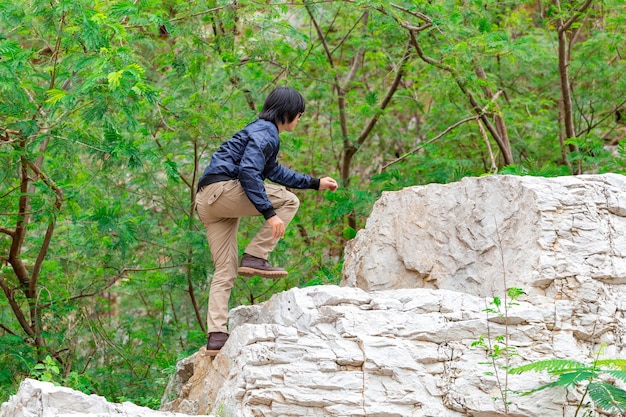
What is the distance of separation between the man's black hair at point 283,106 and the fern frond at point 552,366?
91.8 inches

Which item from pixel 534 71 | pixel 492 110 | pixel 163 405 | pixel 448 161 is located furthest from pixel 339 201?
pixel 534 71

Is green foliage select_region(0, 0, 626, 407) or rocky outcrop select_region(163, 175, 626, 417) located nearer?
rocky outcrop select_region(163, 175, 626, 417)

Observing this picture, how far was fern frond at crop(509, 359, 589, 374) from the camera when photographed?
14.5 ft

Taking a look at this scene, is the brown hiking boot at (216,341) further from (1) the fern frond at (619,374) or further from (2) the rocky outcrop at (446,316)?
(1) the fern frond at (619,374)

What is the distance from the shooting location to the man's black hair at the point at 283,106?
5.55 metres

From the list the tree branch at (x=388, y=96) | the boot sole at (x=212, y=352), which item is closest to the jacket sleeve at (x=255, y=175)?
the boot sole at (x=212, y=352)

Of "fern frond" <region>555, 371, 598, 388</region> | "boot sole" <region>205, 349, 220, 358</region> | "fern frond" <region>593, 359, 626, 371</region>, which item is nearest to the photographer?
"fern frond" <region>555, 371, 598, 388</region>

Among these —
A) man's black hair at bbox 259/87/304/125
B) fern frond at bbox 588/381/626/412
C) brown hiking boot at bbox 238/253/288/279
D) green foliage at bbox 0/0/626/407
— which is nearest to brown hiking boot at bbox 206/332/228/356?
brown hiking boot at bbox 238/253/288/279

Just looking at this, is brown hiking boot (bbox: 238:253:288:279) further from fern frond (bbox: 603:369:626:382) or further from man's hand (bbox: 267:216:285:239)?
fern frond (bbox: 603:369:626:382)

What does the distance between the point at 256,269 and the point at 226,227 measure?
0.41m

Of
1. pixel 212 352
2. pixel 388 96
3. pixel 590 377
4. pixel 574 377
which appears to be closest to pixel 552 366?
pixel 574 377

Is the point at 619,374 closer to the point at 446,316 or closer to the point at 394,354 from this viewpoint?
the point at 446,316

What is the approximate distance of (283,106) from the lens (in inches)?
219

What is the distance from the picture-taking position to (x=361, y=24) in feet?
35.6
